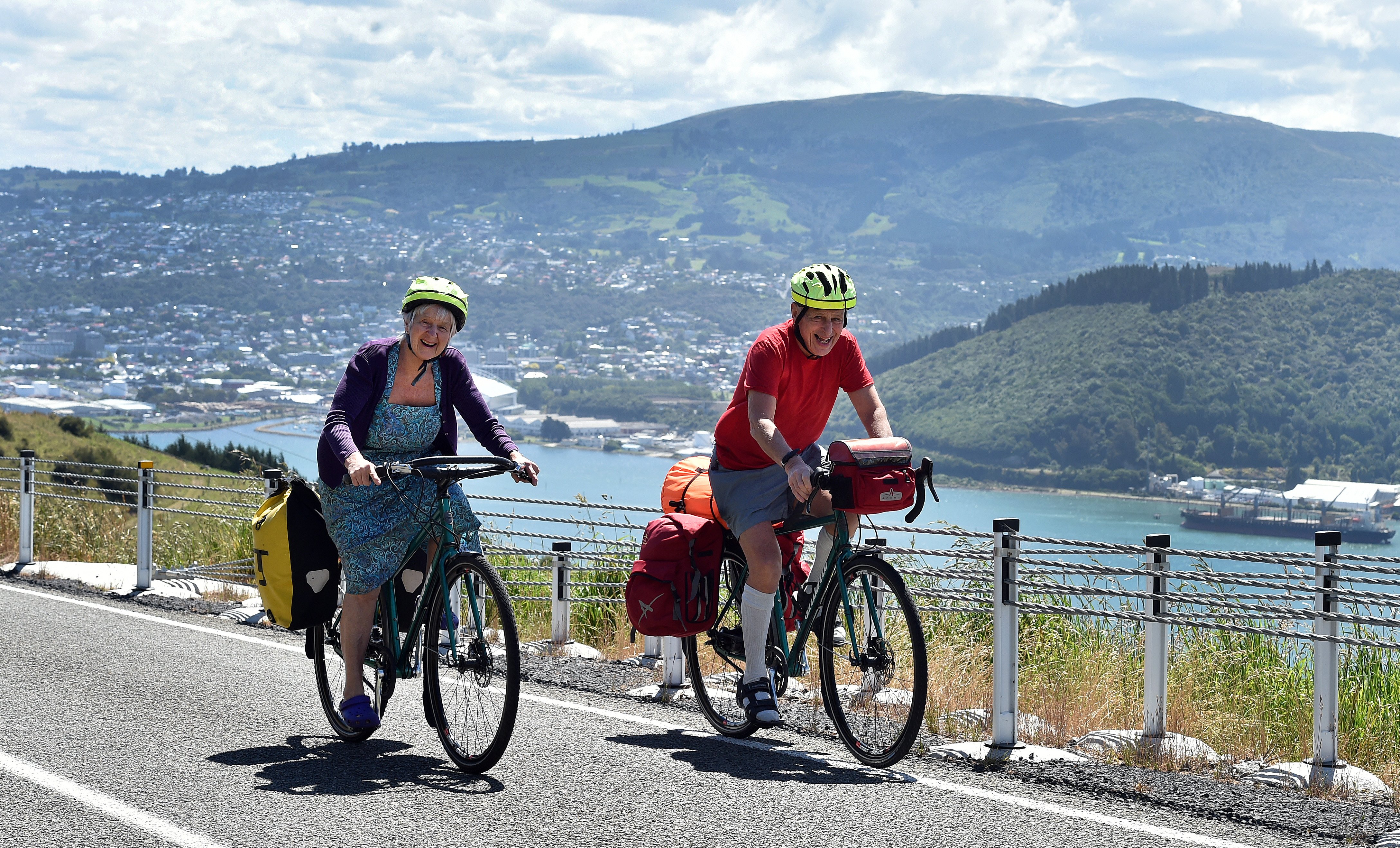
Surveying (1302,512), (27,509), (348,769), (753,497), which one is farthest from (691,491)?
(1302,512)

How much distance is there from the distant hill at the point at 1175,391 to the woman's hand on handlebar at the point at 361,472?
119 meters

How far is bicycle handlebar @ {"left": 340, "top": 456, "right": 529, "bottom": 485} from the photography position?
16.8ft

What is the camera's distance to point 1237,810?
4738 millimetres

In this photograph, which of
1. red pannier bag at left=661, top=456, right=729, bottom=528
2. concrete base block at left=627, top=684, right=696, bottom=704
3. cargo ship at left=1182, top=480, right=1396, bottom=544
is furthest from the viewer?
cargo ship at left=1182, top=480, right=1396, bottom=544

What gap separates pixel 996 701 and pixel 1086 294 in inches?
6331

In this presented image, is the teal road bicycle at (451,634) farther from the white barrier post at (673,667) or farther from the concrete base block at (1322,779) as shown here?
the concrete base block at (1322,779)

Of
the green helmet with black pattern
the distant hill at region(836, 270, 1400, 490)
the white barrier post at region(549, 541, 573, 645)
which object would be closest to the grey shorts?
the green helmet with black pattern

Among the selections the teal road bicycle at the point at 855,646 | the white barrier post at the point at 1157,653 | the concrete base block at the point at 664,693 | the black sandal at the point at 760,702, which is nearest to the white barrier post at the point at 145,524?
the concrete base block at the point at 664,693

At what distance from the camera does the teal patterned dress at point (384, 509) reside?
5.41 m

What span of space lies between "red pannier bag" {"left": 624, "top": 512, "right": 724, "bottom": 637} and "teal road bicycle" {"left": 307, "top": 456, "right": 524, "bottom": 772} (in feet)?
2.41

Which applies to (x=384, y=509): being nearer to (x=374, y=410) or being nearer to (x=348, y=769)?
(x=374, y=410)

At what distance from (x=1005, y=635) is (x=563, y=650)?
344 cm

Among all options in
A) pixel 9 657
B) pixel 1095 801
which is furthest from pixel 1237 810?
pixel 9 657

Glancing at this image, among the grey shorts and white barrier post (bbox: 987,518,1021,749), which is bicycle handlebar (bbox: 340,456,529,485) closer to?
the grey shorts
